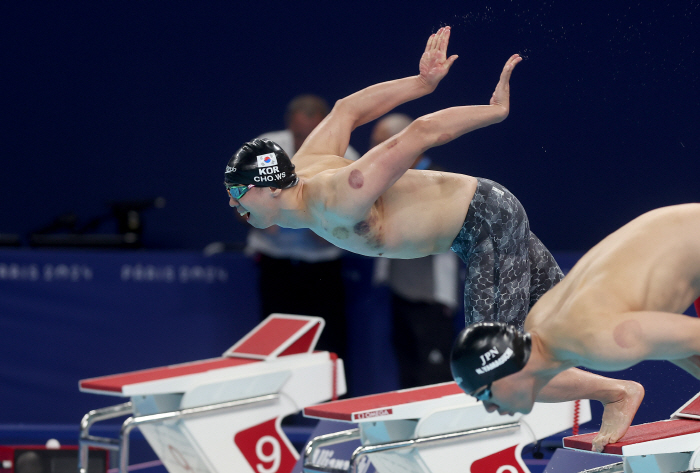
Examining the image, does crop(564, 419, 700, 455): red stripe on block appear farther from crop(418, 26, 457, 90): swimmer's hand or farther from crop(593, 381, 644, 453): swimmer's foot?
crop(418, 26, 457, 90): swimmer's hand

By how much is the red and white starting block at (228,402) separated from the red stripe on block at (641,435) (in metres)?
2.08

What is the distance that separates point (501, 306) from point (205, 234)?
15.5ft

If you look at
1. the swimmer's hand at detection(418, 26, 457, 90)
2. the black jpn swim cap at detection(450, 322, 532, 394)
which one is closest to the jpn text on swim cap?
the black jpn swim cap at detection(450, 322, 532, 394)

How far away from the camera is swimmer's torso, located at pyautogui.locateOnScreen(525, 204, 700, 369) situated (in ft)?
9.77

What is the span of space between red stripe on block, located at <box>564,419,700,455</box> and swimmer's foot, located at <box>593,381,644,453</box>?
0.02 m

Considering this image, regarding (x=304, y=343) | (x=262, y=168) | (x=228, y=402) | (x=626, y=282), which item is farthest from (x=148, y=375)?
(x=626, y=282)

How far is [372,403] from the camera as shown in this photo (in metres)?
4.47

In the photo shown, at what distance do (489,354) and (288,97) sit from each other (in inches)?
208

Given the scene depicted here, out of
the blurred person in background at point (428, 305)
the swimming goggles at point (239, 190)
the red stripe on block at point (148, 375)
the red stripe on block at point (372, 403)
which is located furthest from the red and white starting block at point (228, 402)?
the swimming goggles at point (239, 190)

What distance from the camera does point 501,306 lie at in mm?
3965

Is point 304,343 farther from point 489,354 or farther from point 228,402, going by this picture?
point 489,354

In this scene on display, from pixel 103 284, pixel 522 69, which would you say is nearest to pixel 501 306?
pixel 522 69

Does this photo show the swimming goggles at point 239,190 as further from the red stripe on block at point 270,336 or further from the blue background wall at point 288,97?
the blue background wall at point 288,97

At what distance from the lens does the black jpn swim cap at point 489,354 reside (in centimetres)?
303
